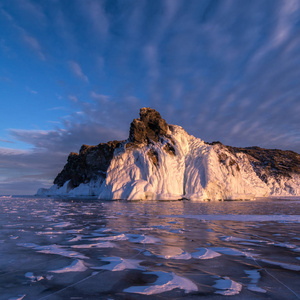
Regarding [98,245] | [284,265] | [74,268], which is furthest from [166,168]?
[74,268]

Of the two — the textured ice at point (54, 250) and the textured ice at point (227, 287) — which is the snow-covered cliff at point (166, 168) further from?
the textured ice at point (227, 287)

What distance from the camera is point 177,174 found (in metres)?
31.5

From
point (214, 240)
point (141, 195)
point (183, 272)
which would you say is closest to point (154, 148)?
point (141, 195)

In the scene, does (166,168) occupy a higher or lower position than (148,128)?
lower

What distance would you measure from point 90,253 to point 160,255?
122cm

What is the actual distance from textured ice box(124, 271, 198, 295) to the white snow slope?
84.8 ft

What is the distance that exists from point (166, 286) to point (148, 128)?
32498 millimetres

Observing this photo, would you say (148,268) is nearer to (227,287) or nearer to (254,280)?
(227,287)

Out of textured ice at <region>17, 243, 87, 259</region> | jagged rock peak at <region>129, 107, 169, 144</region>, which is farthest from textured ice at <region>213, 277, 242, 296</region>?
jagged rock peak at <region>129, 107, 169, 144</region>

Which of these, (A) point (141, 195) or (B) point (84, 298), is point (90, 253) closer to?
(B) point (84, 298)

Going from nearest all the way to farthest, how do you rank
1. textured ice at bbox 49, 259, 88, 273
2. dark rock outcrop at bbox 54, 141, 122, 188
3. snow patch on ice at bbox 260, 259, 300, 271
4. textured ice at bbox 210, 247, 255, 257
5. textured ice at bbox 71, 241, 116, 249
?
textured ice at bbox 49, 259, 88, 273
snow patch on ice at bbox 260, 259, 300, 271
textured ice at bbox 210, 247, 255, 257
textured ice at bbox 71, 241, 116, 249
dark rock outcrop at bbox 54, 141, 122, 188

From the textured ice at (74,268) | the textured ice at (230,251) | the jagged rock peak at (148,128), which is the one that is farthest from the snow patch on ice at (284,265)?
the jagged rock peak at (148,128)

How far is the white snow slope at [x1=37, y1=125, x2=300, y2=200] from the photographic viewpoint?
97.6ft

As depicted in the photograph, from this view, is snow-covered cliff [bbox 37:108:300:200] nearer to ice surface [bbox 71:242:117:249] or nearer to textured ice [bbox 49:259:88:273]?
ice surface [bbox 71:242:117:249]
